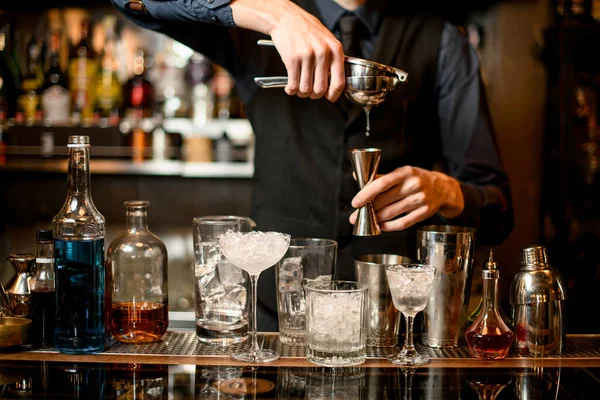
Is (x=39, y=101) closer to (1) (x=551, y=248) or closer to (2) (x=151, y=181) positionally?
(2) (x=151, y=181)

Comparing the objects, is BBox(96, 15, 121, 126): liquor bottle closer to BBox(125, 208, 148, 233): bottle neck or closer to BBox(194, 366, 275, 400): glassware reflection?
BBox(125, 208, 148, 233): bottle neck

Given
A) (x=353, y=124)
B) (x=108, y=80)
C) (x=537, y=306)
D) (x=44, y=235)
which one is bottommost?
(x=537, y=306)

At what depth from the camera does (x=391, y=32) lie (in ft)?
6.16

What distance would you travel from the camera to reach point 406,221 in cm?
148

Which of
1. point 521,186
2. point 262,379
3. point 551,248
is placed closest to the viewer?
point 262,379

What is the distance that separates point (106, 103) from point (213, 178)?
0.58 meters

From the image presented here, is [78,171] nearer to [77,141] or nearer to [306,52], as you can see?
[77,141]

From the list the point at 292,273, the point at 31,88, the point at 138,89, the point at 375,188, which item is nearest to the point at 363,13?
the point at 375,188

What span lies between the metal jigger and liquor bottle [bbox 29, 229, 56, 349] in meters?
0.57

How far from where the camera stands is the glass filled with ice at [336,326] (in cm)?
124

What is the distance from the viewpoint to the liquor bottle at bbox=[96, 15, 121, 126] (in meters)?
3.31

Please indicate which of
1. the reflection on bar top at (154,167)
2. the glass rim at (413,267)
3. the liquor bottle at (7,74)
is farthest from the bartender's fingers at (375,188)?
the liquor bottle at (7,74)

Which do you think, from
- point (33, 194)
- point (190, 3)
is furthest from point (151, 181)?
point (190, 3)

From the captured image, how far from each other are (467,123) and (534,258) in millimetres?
627
